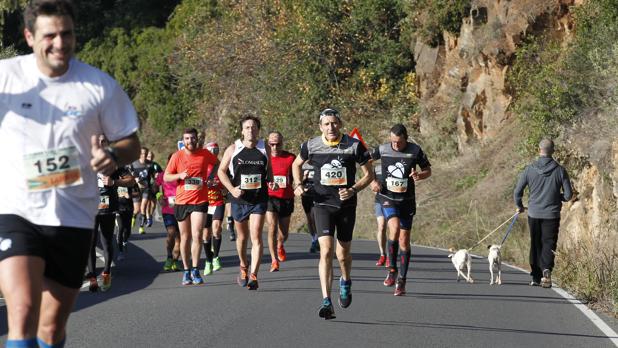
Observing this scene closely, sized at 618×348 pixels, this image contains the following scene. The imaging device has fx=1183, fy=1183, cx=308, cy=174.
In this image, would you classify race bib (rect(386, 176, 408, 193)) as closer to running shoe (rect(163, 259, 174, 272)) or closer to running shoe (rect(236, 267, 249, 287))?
running shoe (rect(236, 267, 249, 287))

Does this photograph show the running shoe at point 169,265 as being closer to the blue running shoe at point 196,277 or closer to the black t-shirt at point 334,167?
the blue running shoe at point 196,277

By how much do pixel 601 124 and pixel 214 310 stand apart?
490 inches

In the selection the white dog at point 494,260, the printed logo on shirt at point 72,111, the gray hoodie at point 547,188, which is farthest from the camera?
the gray hoodie at point 547,188

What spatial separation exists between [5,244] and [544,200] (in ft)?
37.0

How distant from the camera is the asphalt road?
34.2 feet

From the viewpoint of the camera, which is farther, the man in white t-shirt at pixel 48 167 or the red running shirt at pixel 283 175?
the red running shirt at pixel 283 175

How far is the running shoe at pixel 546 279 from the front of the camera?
1545 centimetres

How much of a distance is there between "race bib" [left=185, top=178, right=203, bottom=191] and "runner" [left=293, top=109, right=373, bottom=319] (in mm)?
3609

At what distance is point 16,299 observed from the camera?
5645mm

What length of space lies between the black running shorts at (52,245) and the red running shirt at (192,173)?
9.42 metres

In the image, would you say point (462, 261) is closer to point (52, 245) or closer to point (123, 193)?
point (123, 193)

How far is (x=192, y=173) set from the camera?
1562cm

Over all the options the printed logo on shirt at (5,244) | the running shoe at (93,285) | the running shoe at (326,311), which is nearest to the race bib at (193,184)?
the running shoe at (93,285)

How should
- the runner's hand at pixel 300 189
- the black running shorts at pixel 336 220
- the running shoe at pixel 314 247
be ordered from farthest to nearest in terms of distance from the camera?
the running shoe at pixel 314 247 → the runner's hand at pixel 300 189 → the black running shorts at pixel 336 220
